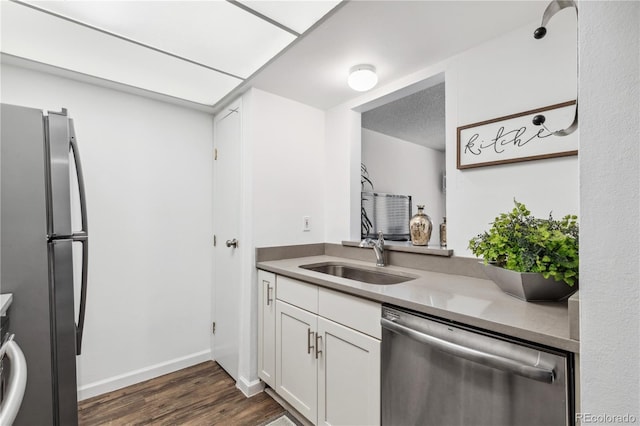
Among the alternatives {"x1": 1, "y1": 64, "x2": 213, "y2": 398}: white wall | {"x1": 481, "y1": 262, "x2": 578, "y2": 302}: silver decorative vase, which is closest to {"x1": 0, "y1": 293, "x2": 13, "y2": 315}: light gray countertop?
{"x1": 1, "y1": 64, "x2": 213, "y2": 398}: white wall

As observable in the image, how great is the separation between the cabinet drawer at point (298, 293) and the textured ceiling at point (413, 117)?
5.91 feet

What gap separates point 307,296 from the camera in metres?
1.66

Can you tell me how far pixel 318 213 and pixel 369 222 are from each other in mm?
627

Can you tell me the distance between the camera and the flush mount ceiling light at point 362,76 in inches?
70.1

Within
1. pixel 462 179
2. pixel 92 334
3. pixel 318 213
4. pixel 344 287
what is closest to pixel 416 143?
pixel 318 213

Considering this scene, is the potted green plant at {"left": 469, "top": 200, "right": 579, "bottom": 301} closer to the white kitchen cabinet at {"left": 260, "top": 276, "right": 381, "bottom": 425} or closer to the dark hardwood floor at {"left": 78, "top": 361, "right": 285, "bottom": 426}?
the white kitchen cabinet at {"left": 260, "top": 276, "right": 381, "bottom": 425}

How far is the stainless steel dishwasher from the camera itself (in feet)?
2.71

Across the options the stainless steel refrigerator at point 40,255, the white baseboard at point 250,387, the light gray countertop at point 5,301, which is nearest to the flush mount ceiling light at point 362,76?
the stainless steel refrigerator at point 40,255

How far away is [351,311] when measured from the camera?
1.41 meters

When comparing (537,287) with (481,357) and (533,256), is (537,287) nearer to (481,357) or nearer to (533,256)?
(533,256)

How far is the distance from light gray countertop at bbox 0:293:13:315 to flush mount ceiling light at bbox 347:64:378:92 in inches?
75.2

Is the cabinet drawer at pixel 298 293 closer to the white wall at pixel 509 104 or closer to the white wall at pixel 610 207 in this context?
the white wall at pixel 509 104

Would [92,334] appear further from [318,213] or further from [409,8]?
[409,8]

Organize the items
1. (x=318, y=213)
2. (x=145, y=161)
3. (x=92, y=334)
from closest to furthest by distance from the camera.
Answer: (x=92, y=334) < (x=145, y=161) < (x=318, y=213)
